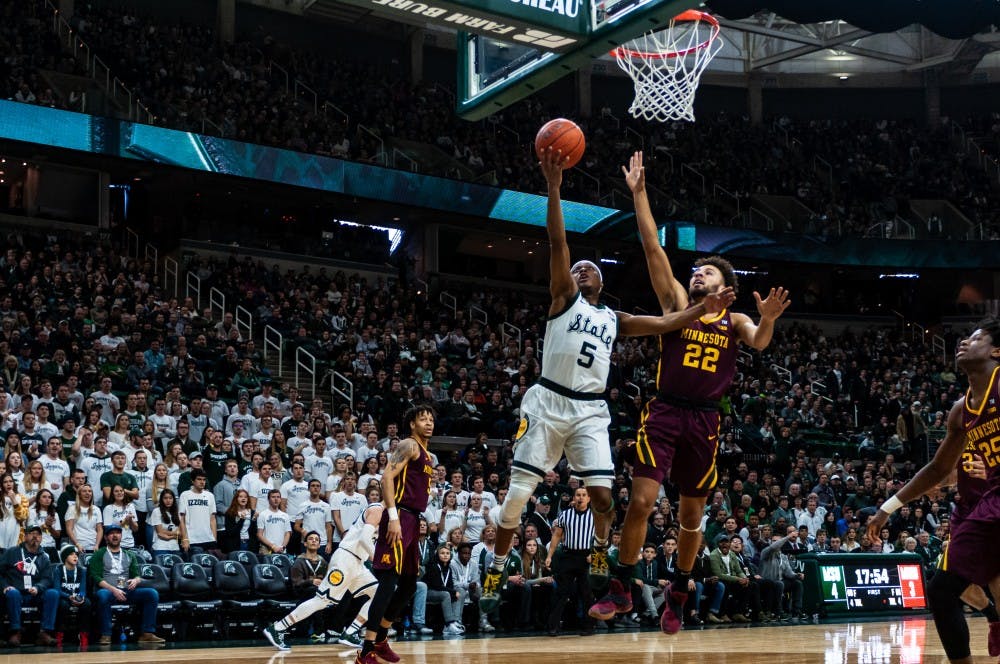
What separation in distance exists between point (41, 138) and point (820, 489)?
1618 centimetres

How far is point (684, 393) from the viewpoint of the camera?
761cm

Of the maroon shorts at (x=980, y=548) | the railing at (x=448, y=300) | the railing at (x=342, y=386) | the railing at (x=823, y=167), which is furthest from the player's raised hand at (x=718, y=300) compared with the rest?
the railing at (x=823, y=167)

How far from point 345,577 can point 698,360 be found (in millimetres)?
5994

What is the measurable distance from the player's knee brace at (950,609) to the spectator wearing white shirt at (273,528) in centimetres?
934

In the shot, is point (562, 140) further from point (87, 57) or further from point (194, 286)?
point (87, 57)

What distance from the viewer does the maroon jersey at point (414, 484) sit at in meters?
9.26

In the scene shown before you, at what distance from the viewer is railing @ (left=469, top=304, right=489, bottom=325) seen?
2873 cm

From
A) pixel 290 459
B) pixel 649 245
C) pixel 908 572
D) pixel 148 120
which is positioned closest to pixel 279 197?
pixel 148 120

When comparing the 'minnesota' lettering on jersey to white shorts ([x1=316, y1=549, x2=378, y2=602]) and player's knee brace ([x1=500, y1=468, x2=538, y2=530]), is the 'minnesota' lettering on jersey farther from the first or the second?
white shorts ([x1=316, y1=549, x2=378, y2=602])

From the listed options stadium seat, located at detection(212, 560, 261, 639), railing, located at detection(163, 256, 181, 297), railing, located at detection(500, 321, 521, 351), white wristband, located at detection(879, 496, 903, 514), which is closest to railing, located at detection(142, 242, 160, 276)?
railing, located at detection(163, 256, 181, 297)

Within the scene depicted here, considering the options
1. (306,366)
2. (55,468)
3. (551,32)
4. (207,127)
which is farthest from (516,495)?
(207,127)

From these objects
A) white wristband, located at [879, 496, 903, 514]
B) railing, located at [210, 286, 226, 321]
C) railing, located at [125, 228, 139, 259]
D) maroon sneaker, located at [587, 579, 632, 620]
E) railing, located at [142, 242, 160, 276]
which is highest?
railing, located at [125, 228, 139, 259]

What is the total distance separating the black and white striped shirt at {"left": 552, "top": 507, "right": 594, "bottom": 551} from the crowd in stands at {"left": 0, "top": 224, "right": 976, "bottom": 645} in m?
1.04

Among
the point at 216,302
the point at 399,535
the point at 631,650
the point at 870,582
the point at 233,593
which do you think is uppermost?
the point at 216,302
